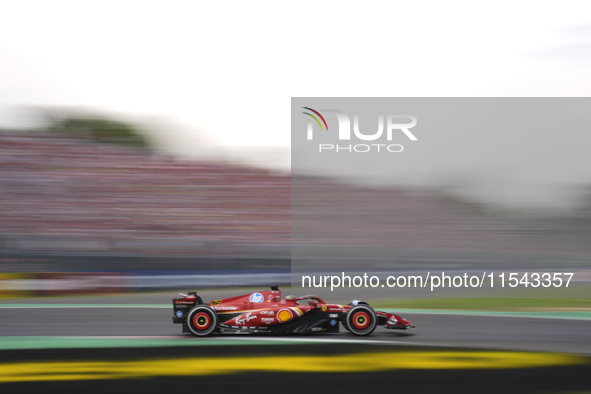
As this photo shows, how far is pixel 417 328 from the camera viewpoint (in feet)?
24.5

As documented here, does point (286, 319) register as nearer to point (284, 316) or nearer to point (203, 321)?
point (284, 316)

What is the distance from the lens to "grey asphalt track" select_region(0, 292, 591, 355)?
6.50m

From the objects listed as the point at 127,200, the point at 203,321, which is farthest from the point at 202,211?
the point at 203,321

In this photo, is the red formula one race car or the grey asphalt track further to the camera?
the red formula one race car

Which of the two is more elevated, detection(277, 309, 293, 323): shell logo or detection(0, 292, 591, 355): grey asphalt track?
detection(277, 309, 293, 323): shell logo

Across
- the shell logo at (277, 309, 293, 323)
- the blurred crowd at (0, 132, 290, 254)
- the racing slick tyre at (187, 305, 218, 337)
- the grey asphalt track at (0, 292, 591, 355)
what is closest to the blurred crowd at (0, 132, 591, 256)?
the blurred crowd at (0, 132, 290, 254)

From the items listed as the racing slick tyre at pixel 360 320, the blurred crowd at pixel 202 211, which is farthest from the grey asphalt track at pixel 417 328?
the blurred crowd at pixel 202 211

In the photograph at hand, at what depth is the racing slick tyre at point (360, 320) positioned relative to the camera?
6.66 meters

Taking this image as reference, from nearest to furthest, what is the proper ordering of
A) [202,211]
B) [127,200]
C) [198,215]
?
1. [198,215]
2. [202,211]
3. [127,200]

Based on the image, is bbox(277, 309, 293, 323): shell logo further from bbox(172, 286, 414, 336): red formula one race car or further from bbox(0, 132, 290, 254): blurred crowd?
bbox(0, 132, 290, 254): blurred crowd

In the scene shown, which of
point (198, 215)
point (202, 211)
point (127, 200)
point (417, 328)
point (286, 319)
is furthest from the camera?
point (127, 200)

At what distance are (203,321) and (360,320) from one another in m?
1.88

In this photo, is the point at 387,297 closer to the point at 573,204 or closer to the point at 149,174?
the point at 573,204

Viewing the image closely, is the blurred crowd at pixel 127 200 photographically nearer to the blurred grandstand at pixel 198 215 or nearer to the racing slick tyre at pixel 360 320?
the blurred grandstand at pixel 198 215
